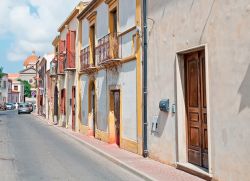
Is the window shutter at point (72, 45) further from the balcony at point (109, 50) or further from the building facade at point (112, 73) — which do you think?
the balcony at point (109, 50)

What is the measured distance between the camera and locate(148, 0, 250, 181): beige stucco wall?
6.62m

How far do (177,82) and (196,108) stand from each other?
0.90 meters

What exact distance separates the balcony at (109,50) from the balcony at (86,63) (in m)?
1.39

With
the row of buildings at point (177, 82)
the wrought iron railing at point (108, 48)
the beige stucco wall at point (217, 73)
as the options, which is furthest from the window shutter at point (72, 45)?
the beige stucco wall at point (217, 73)

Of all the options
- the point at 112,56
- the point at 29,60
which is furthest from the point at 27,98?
the point at 112,56

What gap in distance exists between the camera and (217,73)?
743 cm

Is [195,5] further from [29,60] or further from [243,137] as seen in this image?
[29,60]

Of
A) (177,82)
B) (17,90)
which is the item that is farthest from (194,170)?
(17,90)

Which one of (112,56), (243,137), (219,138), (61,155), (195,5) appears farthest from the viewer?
(112,56)

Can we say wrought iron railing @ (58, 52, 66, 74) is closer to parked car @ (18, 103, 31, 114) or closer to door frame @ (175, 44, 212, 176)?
door frame @ (175, 44, 212, 176)

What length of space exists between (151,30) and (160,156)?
3.79 meters

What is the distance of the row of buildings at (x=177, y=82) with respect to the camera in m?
6.85

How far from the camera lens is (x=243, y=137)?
6.60m

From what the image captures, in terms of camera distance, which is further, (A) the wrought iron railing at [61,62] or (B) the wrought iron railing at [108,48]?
(A) the wrought iron railing at [61,62]
